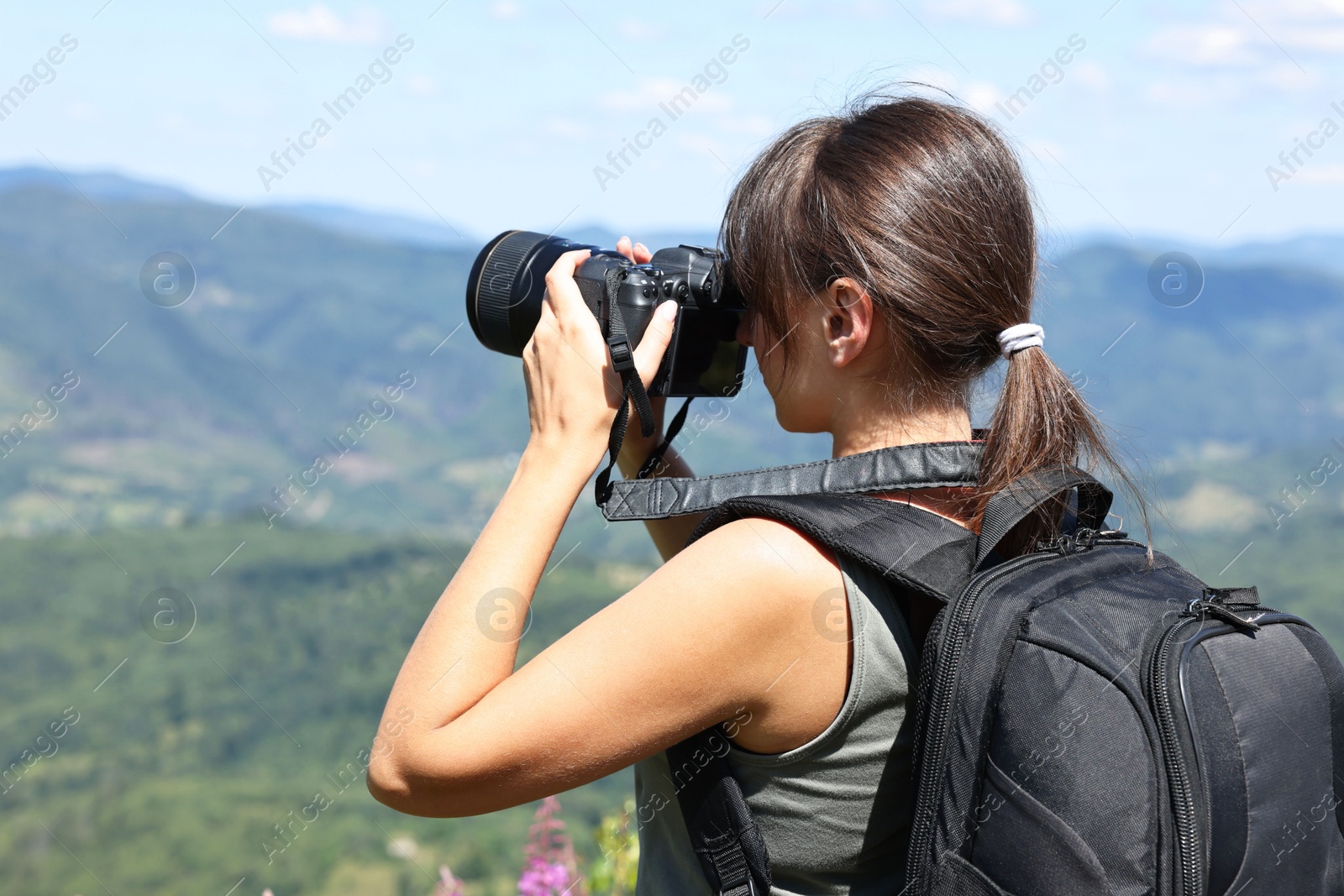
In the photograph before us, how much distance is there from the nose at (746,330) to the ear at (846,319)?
18 cm

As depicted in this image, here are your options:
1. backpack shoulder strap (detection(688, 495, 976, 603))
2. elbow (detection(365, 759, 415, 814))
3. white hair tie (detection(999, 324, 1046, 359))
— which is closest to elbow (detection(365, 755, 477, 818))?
elbow (detection(365, 759, 415, 814))

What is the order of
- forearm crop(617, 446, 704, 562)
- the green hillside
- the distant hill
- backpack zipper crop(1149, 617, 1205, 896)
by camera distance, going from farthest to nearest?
the distant hill, the green hillside, forearm crop(617, 446, 704, 562), backpack zipper crop(1149, 617, 1205, 896)

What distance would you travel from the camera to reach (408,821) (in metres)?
35.9

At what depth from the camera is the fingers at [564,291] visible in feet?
4.09

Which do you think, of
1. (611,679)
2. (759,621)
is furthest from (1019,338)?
(611,679)

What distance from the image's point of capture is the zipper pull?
0.98 meters

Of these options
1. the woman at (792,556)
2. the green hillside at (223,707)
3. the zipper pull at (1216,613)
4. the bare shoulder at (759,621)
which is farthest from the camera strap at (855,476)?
the green hillside at (223,707)

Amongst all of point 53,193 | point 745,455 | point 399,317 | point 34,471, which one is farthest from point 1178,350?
point 53,193

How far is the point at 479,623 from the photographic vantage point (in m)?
1.00

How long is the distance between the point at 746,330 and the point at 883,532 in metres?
0.44

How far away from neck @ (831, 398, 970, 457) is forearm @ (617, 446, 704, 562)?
0.40m

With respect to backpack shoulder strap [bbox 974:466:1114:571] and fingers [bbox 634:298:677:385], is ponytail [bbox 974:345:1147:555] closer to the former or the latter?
backpack shoulder strap [bbox 974:466:1114:571]

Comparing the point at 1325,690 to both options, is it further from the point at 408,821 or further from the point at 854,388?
the point at 408,821

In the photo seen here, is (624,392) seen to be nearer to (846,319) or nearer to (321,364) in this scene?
(846,319)
